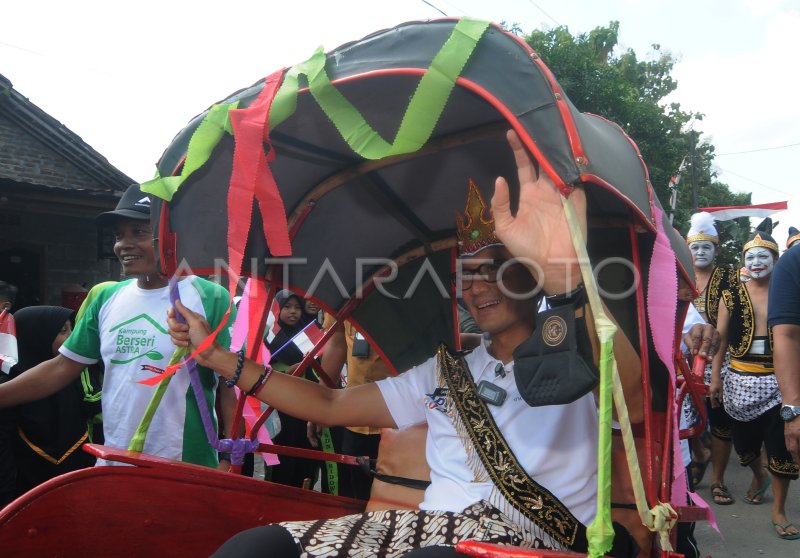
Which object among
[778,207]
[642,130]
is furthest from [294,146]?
[642,130]

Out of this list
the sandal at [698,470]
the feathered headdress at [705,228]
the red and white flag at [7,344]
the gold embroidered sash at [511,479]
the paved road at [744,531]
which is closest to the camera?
the gold embroidered sash at [511,479]

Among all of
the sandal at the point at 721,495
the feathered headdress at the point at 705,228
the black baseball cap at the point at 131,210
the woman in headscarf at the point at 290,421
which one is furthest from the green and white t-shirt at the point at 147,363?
the sandal at the point at 721,495

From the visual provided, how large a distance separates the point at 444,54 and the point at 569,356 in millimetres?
844

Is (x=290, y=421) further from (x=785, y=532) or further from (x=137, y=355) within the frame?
(x=785, y=532)

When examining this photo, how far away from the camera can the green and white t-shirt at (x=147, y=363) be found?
2.82 meters

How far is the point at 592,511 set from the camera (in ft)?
6.72

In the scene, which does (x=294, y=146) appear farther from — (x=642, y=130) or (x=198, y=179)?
(x=642, y=130)

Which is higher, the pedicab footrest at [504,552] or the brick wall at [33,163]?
the brick wall at [33,163]

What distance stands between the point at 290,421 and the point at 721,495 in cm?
347

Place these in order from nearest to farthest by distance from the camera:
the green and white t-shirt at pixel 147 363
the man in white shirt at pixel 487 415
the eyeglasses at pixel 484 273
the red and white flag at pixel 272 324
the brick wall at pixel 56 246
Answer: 1. the man in white shirt at pixel 487 415
2. the eyeglasses at pixel 484 273
3. the green and white t-shirt at pixel 147 363
4. the red and white flag at pixel 272 324
5. the brick wall at pixel 56 246

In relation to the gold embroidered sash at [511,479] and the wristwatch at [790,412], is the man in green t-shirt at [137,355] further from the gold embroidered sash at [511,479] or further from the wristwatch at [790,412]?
the wristwatch at [790,412]

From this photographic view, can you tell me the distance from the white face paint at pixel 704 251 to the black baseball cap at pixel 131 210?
4.18 m

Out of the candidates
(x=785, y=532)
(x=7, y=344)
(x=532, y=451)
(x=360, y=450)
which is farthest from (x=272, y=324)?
(x=785, y=532)

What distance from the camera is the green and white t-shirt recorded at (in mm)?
2818
